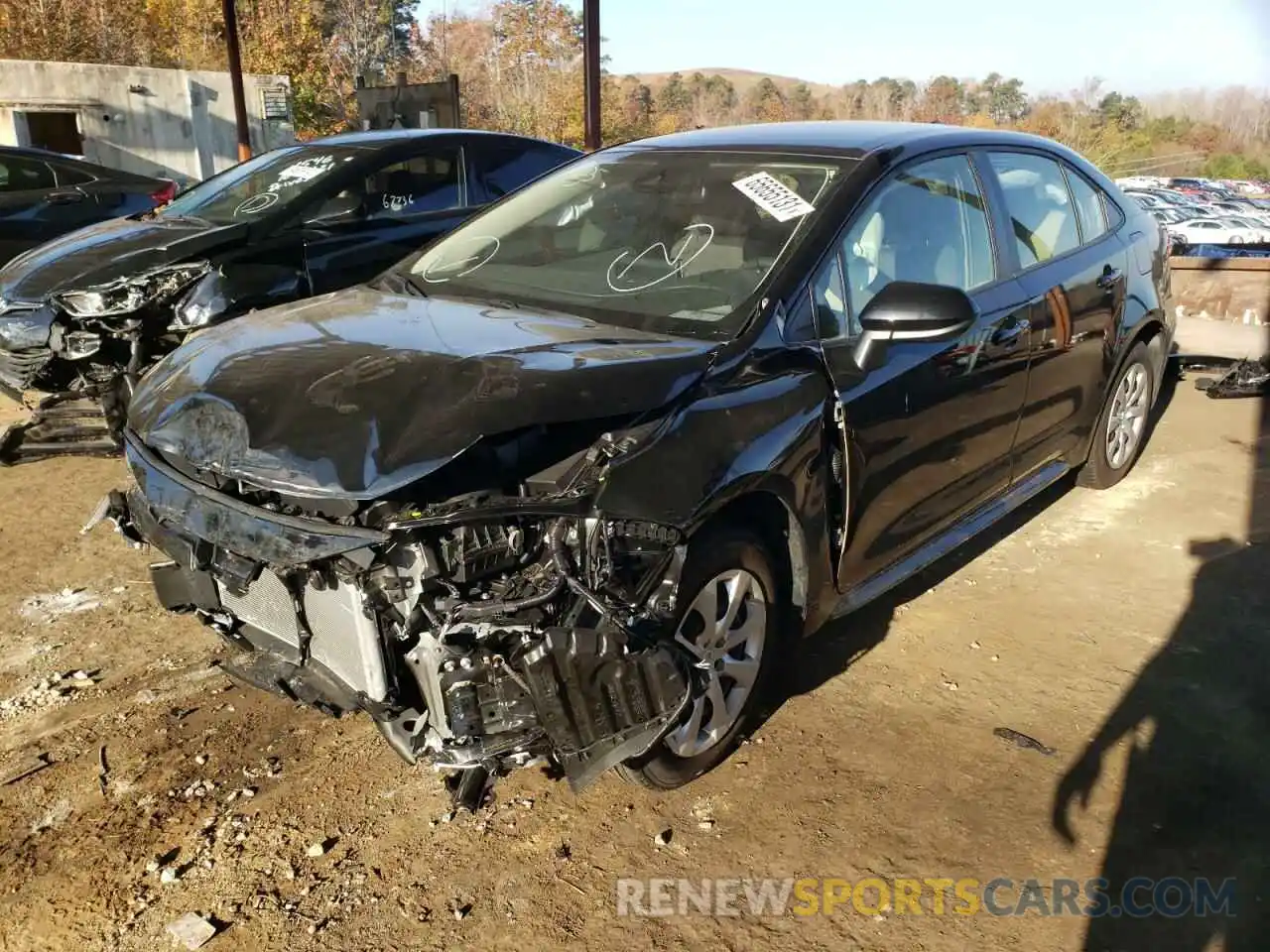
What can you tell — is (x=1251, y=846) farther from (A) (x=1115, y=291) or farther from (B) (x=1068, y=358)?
Answer: (A) (x=1115, y=291)

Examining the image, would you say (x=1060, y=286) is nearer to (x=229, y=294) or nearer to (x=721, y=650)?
(x=721, y=650)

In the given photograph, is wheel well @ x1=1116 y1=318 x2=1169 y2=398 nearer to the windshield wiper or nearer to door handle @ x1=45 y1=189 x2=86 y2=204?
the windshield wiper

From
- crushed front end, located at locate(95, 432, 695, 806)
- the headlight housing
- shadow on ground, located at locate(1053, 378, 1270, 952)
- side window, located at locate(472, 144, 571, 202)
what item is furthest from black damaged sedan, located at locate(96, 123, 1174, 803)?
side window, located at locate(472, 144, 571, 202)

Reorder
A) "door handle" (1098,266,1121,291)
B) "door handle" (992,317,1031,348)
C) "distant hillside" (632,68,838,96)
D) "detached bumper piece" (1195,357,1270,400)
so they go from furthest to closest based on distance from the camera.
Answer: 1. "distant hillside" (632,68,838,96)
2. "detached bumper piece" (1195,357,1270,400)
3. "door handle" (1098,266,1121,291)
4. "door handle" (992,317,1031,348)

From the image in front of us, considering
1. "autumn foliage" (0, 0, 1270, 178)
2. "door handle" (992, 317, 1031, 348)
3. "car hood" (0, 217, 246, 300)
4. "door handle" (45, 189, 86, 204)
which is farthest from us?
"autumn foliage" (0, 0, 1270, 178)

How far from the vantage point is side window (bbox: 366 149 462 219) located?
230 inches

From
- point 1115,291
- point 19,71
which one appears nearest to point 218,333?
point 1115,291

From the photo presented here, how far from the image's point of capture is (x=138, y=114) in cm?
2455

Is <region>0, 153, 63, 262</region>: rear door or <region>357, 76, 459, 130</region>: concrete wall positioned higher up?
<region>357, 76, 459, 130</region>: concrete wall

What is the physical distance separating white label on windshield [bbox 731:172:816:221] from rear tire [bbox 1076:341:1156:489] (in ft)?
7.89

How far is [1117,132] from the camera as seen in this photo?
5281 centimetres

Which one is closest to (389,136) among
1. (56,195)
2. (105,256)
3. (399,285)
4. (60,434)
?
(105,256)

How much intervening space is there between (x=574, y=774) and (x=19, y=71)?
26611 mm

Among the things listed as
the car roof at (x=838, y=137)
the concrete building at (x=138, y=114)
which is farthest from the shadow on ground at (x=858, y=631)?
the concrete building at (x=138, y=114)
